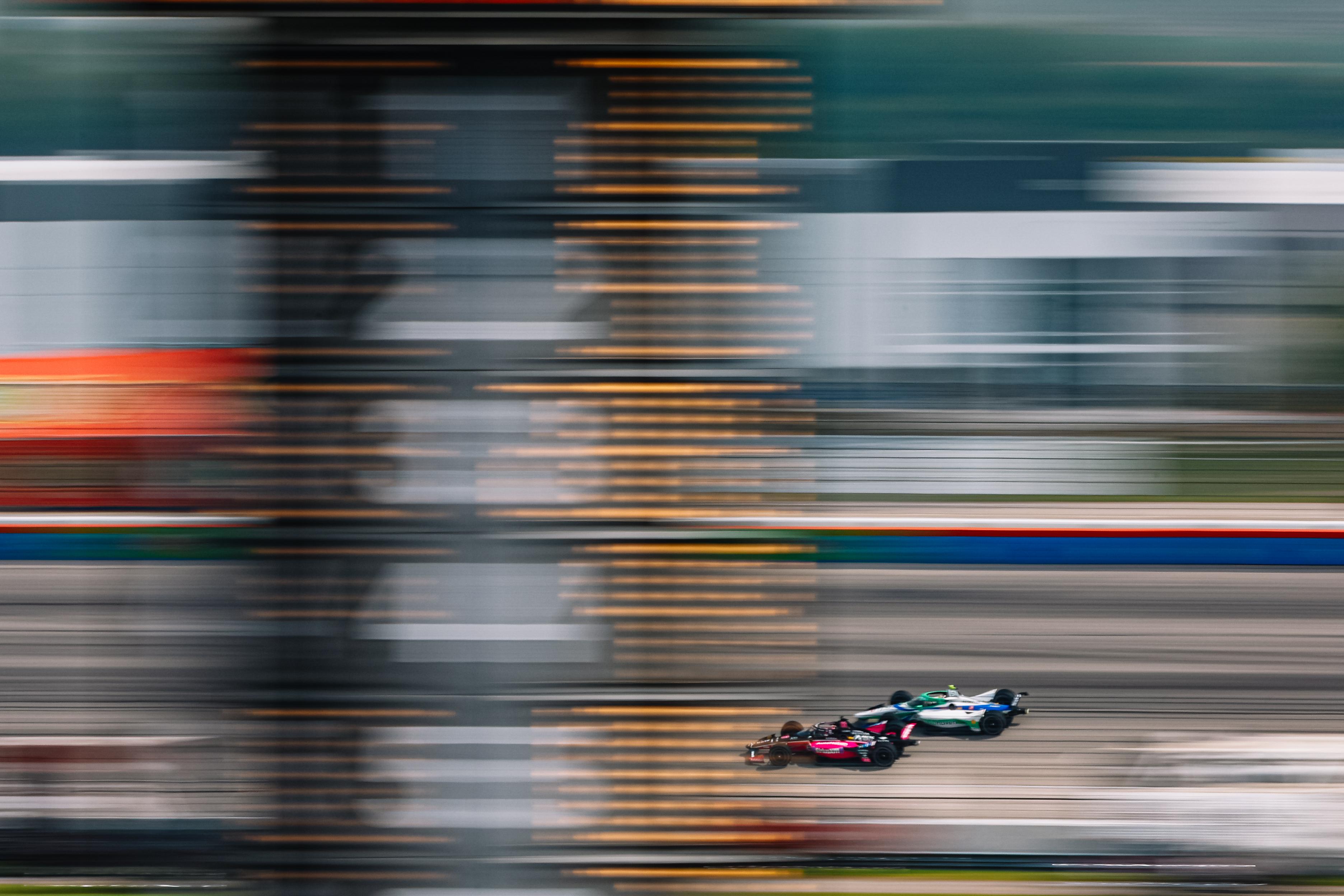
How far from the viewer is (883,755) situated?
258 cm

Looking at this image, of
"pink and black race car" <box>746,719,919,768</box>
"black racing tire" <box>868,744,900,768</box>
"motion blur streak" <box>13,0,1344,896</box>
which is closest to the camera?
"motion blur streak" <box>13,0,1344,896</box>

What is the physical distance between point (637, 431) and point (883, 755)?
167 cm

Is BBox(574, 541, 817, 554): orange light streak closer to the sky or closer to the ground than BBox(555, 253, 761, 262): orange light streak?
closer to the ground

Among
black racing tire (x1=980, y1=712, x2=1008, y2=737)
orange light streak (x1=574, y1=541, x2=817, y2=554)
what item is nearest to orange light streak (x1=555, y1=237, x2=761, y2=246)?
orange light streak (x1=574, y1=541, x2=817, y2=554)

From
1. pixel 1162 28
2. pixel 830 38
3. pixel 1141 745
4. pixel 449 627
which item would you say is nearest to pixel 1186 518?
pixel 1141 745

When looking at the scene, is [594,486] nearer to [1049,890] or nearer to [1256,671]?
[1049,890]

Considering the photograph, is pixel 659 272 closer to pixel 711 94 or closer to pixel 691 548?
pixel 711 94

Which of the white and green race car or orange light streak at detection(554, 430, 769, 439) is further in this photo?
the white and green race car

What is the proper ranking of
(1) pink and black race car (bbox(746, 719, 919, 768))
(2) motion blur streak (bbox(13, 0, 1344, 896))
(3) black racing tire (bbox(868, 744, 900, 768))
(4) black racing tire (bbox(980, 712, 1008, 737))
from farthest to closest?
(4) black racing tire (bbox(980, 712, 1008, 737)), (3) black racing tire (bbox(868, 744, 900, 768)), (1) pink and black race car (bbox(746, 719, 919, 768)), (2) motion blur streak (bbox(13, 0, 1344, 896))

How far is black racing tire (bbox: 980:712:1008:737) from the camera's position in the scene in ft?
9.51

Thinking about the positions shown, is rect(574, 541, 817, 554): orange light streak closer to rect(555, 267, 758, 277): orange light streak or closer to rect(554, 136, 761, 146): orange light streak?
rect(555, 267, 758, 277): orange light streak

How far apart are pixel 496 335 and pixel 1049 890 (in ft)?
4.65

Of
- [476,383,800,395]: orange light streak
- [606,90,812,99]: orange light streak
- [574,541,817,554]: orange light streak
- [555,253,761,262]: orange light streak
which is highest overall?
[606,90,812,99]: orange light streak

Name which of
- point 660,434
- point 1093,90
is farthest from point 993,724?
point 660,434
